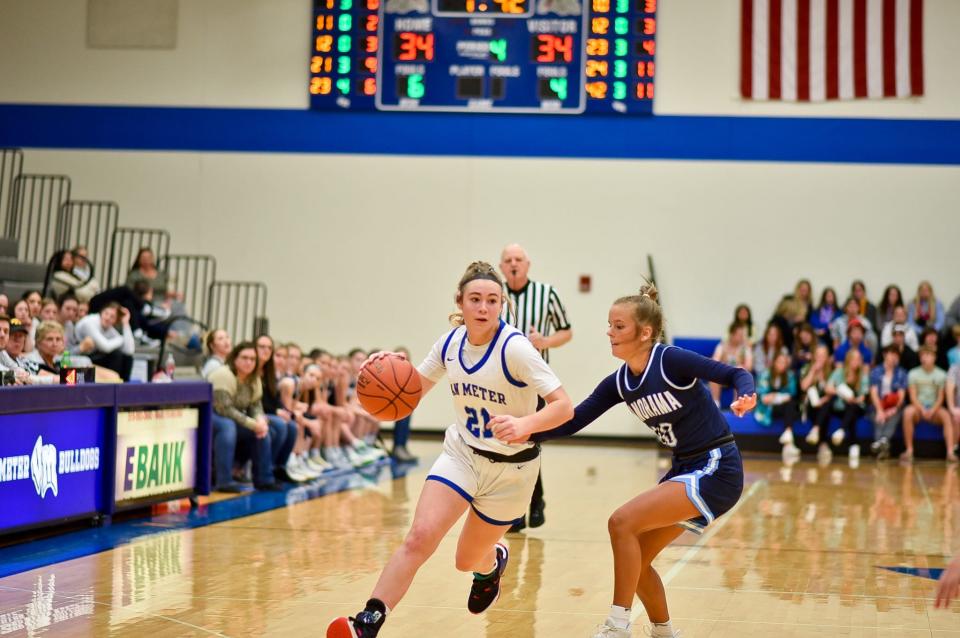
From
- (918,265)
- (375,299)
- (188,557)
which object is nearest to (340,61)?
(375,299)

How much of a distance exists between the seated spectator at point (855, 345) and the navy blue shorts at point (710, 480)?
12.0 m

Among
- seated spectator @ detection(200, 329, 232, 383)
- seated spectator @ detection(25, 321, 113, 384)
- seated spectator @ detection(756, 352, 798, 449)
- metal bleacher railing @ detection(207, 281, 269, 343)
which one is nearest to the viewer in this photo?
seated spectator @ detection(25, 321, 113, 384)

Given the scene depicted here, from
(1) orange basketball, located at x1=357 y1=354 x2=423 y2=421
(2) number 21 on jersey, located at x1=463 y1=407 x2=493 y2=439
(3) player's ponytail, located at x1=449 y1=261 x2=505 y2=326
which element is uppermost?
(3) player's ponytail, located at x1=449 y1=261 x2=505 y2=326

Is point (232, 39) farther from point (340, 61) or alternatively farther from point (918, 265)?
point (918, 265)

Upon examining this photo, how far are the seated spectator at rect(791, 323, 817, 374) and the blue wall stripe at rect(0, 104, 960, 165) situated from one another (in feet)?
9.22

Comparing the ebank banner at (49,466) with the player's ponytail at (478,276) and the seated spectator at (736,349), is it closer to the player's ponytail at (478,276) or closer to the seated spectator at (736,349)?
the player's ponytail at (478,276)

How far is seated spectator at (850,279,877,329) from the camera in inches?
669

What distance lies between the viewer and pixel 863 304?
17016 mm

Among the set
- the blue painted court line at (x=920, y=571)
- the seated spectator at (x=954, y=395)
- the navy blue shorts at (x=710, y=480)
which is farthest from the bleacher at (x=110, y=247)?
the navy blue shorts at (x=710, y=480)

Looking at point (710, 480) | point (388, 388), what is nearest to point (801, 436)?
point (710, 480)

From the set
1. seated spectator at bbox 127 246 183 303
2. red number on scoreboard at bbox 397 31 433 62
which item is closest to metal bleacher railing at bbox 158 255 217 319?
seated spectator at bbox 127 246 183 303

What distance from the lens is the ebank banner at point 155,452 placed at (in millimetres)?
8406

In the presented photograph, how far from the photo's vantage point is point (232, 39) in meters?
18.2

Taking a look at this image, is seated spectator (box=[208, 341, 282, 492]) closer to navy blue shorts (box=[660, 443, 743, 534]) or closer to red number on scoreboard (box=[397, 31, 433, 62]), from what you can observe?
navy blue shorts (box=[660, 443, 743, 534])
